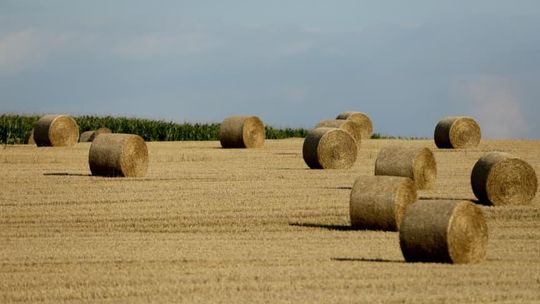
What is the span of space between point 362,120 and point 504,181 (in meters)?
24.1

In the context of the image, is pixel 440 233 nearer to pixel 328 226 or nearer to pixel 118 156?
pixel 328 226

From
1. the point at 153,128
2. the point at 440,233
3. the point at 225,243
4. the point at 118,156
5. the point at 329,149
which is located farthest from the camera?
the point at 153,128

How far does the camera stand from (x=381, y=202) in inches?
687

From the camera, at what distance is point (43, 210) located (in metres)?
21.2

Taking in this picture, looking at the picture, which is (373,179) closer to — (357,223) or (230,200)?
(357,223)

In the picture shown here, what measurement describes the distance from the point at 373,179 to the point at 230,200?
193 inches

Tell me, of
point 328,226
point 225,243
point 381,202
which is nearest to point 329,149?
point 328,226

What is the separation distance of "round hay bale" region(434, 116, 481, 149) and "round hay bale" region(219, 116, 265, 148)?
20.2 feet

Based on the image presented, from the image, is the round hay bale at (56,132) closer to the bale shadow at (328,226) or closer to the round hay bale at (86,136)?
the round hay bale at (86,136)

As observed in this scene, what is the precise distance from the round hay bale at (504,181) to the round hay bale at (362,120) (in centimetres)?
2319

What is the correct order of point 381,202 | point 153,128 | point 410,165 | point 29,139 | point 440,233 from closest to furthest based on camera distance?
point 440,233 < point 381,202 < point 410,165 < point 29,139 < point 153,128

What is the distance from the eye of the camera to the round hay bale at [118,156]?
2636 centimetres

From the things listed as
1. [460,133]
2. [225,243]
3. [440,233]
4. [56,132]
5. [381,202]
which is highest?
[56,132]

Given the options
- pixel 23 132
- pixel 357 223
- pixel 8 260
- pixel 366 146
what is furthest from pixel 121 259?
pixel 23 132
